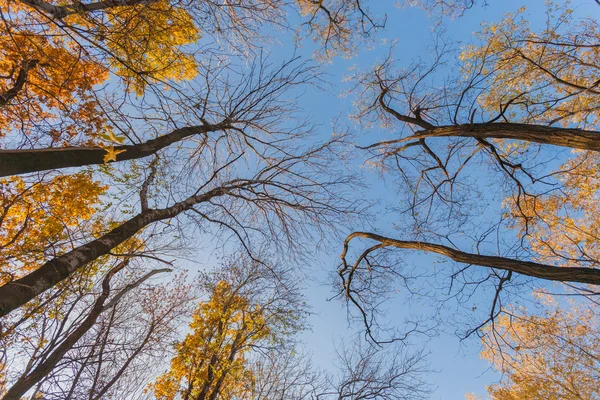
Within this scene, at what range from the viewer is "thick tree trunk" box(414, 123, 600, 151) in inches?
116

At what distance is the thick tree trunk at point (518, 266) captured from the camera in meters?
2.90

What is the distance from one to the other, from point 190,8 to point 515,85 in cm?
714

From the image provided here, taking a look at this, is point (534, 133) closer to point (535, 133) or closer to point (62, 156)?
point (535, 133)

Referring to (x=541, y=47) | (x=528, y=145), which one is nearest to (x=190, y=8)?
(x=528, y=145)

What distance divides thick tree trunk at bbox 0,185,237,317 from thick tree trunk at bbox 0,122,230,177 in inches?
42.5

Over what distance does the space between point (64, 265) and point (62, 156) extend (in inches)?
52.1

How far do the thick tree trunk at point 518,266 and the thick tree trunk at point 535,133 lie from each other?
54.9 inches

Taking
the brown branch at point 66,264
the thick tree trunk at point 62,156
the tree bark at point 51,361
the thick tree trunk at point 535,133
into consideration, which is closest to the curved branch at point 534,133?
the thick tree trunk at point 535,133

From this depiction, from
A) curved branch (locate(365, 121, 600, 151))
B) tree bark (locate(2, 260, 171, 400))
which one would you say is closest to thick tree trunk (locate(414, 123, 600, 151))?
curved branch (locate(365, 121, 600, 151))

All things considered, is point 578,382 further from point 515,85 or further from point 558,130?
point 558,130

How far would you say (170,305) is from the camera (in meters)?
9.11

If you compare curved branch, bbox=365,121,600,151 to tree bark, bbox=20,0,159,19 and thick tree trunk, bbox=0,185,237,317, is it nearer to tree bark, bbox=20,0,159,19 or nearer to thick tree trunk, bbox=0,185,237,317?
tree bark, bbox=20,0,159,19

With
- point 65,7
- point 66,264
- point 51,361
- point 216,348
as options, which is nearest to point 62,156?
point 66,264

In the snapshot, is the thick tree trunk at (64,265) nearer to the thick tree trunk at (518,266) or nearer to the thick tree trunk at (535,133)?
the thick tree trunk at (518,266)
